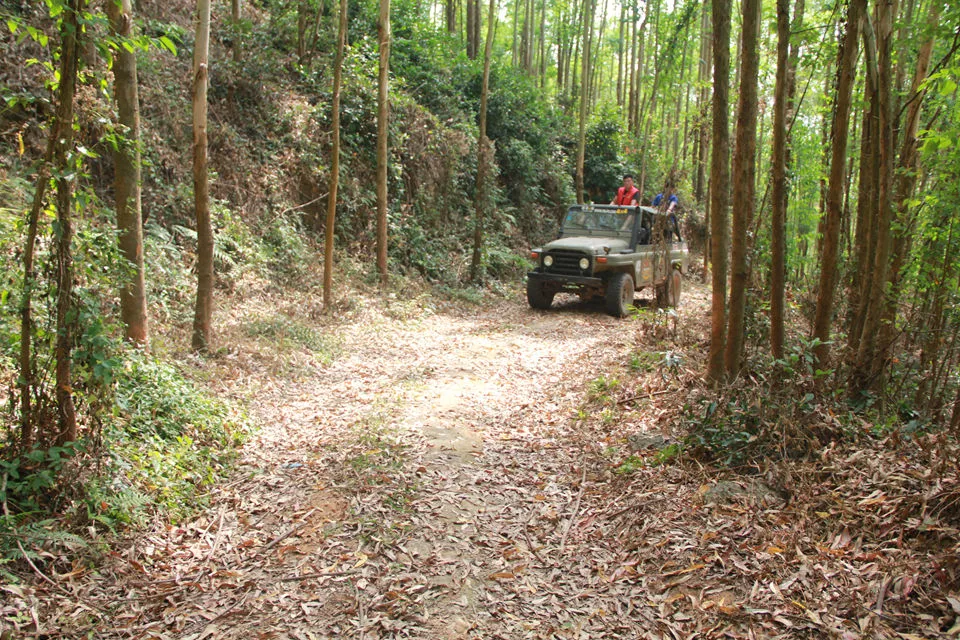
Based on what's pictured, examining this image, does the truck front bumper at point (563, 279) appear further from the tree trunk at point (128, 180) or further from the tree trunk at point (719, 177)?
the tree trunk at point (128, 180)

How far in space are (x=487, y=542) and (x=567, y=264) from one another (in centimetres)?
815

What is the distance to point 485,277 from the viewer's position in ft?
46.9

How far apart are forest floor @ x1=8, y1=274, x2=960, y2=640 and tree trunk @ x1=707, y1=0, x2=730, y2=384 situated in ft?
2.11

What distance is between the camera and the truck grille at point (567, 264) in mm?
11383

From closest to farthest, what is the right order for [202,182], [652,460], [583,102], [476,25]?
[652,460], [202,182], [583,102], [476,25]

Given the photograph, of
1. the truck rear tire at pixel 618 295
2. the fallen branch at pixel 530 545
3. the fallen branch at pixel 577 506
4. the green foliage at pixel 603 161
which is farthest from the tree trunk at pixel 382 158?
the green foliage at pixel 603 161

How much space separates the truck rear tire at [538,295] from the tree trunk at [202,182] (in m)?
6.45

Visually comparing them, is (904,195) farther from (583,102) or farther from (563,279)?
(583,102)

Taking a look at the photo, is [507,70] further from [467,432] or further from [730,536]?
[730,536]

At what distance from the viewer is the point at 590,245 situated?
1155 cm

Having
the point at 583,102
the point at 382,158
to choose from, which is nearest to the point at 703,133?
the point at 583,102

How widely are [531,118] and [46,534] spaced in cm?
1863

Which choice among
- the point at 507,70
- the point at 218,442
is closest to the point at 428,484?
the point at 218,442

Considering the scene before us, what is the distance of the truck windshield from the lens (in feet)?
40.5
